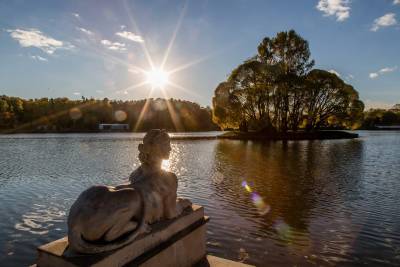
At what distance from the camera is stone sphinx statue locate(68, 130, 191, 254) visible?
353 cm

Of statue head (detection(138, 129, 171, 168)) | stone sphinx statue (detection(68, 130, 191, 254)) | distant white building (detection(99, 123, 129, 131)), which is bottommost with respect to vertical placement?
stone sphinx statue (detection(68, 130, 191, 254))

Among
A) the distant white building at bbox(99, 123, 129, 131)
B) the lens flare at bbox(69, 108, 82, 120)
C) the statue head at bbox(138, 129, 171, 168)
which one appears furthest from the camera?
the lens flare at bbox(69, 108, 82, 120)

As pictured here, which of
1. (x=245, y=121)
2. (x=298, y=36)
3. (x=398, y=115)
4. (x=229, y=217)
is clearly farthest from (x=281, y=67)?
(x=398, y=115)

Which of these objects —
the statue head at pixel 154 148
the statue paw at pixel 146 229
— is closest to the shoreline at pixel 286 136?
the statue head at pixel 154 148

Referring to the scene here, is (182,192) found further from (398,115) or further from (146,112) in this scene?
(398,115)

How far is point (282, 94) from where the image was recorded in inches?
2242

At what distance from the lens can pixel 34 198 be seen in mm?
11992

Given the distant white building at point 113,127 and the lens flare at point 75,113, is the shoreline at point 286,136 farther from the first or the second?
the lens flare at point 75,113

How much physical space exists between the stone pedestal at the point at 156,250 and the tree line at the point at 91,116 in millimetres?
122322

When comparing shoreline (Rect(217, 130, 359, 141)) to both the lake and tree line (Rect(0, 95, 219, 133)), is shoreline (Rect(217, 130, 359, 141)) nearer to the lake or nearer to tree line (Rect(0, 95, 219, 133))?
the lake

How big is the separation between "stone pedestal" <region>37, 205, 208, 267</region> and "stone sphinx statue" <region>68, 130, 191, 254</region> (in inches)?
4.2

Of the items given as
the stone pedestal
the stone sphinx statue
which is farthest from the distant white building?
the stone sphinx statue

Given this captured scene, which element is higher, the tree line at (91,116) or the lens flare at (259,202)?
the tree line at (91,116)

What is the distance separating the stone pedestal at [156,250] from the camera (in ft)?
11.4
